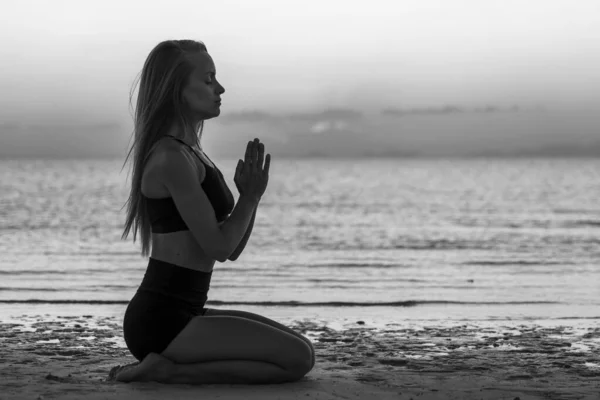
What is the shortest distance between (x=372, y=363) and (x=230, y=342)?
1840 millimetres

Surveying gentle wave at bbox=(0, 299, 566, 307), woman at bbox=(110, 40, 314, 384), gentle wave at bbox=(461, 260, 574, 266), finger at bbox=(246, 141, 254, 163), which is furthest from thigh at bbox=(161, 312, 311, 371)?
gentle wave at bbox=(461, 260, 574, 266)

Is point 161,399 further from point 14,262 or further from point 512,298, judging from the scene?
point 14,262

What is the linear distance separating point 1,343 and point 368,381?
3.67m

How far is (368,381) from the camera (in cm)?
584

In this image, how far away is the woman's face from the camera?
515cm

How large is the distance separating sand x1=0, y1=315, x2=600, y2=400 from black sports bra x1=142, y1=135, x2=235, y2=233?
39.2 inches

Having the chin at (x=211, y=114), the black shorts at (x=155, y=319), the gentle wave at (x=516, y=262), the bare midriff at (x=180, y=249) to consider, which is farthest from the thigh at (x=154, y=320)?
the gentle wave at (x=516, y=262)

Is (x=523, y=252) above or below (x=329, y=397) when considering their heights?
above

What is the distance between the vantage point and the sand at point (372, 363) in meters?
5.25

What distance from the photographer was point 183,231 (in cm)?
509

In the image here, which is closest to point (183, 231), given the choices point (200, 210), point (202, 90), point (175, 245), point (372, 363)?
point (175, 245)

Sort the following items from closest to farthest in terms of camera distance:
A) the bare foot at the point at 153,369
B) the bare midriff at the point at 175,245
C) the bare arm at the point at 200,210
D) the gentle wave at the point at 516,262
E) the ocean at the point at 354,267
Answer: the bare arm at the point at 200,210 → the bare midriff at the point at 175,245 → the bare foot at the point at 153,369 → the ocean at the point at 354,267 → the gentle wave at the point at 516,262

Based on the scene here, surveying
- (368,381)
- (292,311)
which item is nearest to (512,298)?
(292,311)

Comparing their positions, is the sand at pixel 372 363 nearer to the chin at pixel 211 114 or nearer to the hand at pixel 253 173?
the hand at pixel 253 173
